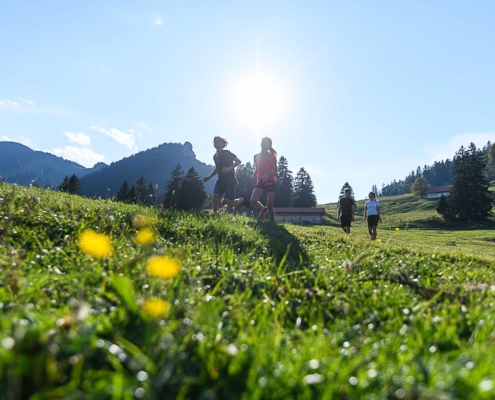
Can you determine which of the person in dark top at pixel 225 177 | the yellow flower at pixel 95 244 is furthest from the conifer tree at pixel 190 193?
the yellow flower at pixel 95 244

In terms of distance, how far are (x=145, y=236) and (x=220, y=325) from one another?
3.23 m

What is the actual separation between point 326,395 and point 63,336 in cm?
126

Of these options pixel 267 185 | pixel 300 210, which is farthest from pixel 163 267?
pixel 300 210

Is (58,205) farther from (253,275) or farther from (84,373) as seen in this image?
(84,373)

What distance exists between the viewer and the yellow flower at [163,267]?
10.3 ft

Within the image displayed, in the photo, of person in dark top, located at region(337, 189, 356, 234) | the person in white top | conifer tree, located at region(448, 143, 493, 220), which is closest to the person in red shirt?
person in dark top, located at region(337, 189, 356, 234)

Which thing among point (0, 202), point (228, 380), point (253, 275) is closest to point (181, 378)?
point (228, 380)

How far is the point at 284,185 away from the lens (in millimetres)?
95812

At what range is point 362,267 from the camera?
4.76 meters

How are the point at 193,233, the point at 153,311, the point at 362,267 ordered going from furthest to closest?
the point at 193,233 → the point at 362,267 → the point at 153,311

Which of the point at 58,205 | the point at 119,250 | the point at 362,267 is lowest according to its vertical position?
the point at 362,267

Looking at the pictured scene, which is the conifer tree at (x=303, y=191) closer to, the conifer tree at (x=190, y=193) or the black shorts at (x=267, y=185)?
the conifer tree at (x=190, y=193)

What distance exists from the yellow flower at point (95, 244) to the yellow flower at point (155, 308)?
5.93 ft

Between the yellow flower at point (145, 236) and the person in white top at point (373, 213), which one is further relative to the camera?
the person in white top at point (373, 213)
